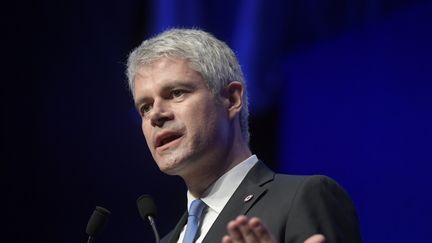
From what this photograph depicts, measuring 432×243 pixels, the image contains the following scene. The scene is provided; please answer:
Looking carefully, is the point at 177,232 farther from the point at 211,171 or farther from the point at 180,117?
the point at 180,117

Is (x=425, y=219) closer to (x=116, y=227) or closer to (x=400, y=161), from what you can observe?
(x=400, y=161)

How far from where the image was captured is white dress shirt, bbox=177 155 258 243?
218 cm

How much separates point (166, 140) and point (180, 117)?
3.7 inches

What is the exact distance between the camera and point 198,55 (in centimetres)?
226

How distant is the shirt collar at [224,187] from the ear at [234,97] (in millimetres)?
185

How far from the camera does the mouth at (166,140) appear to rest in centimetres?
216

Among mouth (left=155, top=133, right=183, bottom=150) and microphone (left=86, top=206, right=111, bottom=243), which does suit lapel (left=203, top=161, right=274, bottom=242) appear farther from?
microphone (left=86, top=206, right=111, bottom=243)

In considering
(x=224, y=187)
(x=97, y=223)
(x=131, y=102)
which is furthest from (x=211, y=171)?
(x=131, y=102)

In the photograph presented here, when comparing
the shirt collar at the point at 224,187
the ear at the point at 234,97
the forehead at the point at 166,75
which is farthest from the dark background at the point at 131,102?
the forehead at the point at 166,75

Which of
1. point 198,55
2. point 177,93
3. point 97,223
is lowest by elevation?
point 97,223

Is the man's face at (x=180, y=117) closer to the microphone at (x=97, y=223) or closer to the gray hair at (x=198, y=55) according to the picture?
the gray hair at (x=198, y=55)

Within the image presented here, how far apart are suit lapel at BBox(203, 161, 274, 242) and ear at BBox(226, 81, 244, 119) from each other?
0.24 metres

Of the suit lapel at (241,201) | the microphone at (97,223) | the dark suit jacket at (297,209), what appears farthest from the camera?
the microphone at (97,223)

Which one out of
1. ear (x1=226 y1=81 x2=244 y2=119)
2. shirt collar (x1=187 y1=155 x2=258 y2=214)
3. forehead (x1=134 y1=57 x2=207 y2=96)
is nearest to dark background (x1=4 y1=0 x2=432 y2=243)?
ear (x1=226 y1=81 x2=244 y2=119)
